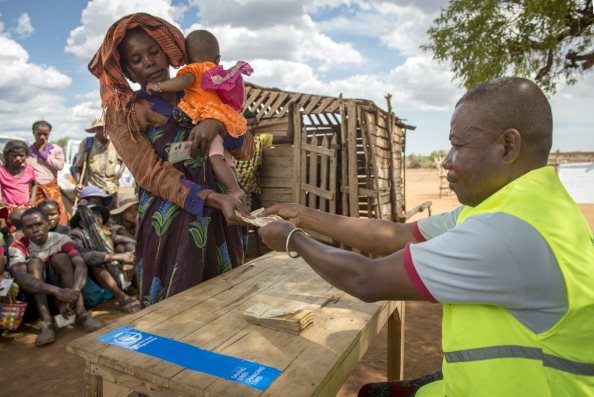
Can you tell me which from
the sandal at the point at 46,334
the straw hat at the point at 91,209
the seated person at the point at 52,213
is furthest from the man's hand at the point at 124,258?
the sandal at the point at 46,334

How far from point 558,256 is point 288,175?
731 centimetres

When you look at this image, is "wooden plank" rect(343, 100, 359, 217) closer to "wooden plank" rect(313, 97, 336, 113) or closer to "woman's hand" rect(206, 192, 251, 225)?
"wooden plank" rect(313, 97, 336, 113)

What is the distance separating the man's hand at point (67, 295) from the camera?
4.57 metres

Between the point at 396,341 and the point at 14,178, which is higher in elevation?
the point at 14,178

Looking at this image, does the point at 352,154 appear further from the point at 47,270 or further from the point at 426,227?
the point at 426,227

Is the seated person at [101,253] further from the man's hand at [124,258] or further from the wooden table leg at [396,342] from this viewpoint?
the wooden table leg at [396,342]

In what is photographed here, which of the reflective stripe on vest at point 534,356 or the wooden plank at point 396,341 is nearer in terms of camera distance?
the reflective stripe on vest at point 534,356

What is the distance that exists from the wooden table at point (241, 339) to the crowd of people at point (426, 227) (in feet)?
0.75

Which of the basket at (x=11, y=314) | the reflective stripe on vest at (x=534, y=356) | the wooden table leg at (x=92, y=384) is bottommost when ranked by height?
the basket at (x=11, y=314)

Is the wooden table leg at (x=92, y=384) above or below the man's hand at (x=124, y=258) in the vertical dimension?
above

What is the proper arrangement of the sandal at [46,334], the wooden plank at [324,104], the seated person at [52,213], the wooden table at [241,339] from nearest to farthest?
the wooden table at [241,339]
the sandal at [46,334]
the seated person at [52,213]
the wooden plank at [324,104]

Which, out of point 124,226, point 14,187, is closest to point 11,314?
point 124,226

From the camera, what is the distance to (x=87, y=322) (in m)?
4.66

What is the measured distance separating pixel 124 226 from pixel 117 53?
4835 mm
